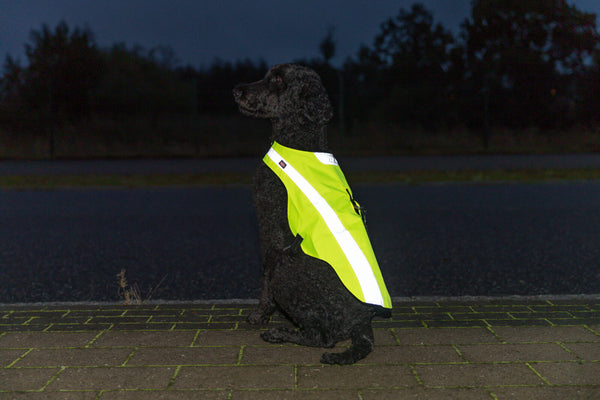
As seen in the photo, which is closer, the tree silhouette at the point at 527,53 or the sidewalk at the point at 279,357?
the sidewalk at the point at 279,357

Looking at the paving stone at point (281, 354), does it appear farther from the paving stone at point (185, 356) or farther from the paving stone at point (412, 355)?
the paving stone at point (412, 355)

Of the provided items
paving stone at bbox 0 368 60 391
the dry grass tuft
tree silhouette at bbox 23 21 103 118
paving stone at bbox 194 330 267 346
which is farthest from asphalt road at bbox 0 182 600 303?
tree silhouette at bbox 23 21 103 118

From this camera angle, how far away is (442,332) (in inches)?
136

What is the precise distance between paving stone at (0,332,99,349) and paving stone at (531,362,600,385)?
2577 millimetres

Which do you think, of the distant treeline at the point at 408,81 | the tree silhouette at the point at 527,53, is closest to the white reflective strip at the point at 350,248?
the distant treeline at the point at 408,81

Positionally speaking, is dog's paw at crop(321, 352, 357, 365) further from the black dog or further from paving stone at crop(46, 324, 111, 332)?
paving stone at crop(46, 324, 111, 332)

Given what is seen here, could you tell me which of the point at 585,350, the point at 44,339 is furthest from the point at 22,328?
the point at 585,350

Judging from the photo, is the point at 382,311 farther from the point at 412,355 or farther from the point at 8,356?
the point at 8,356

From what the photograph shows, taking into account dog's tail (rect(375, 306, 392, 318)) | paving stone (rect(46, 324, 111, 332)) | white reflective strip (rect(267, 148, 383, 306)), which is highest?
white reflective strip (rect(267, 148, 383, 306))

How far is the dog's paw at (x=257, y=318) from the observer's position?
11.5 ft

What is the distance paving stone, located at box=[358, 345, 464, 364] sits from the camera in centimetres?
300

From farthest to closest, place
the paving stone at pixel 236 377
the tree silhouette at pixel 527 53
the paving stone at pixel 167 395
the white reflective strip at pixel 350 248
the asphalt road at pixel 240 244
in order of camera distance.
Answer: the tree silhouette at pixel 527 53 → the asphalt road at pixel 240 244 → the white reflective strip at pixel 350 248 → the paving stone at pixel 236 377 → the paving stone at pixel 167 395

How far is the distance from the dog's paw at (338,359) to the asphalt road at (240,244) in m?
1.86

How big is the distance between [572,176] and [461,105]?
38.1 ft
